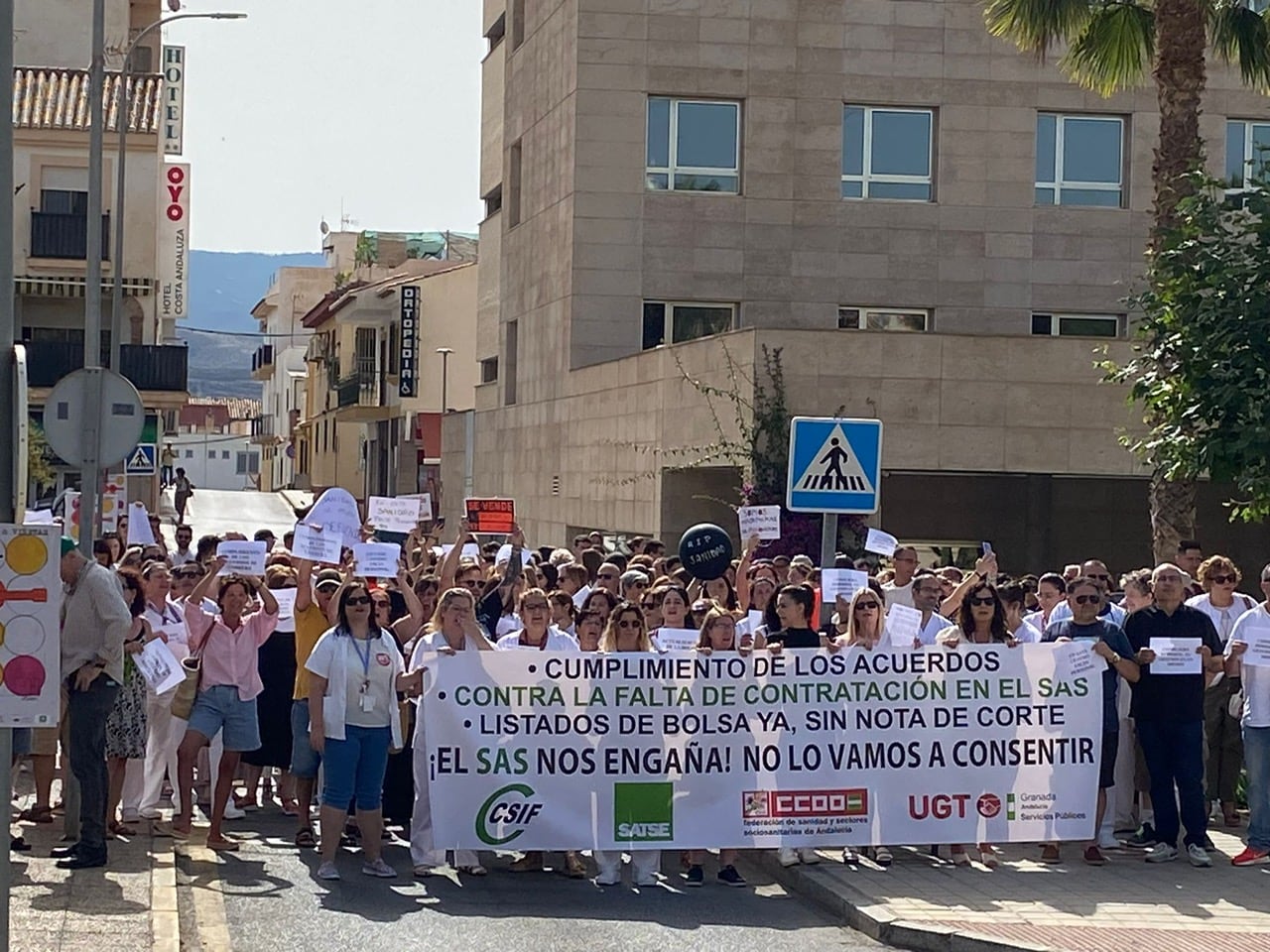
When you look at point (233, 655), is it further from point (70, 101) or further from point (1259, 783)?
point (70, 101)

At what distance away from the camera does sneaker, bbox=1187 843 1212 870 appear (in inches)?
487

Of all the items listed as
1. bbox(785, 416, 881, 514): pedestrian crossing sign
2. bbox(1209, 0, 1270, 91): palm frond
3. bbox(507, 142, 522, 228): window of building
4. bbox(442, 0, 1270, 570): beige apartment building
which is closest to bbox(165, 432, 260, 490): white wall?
bbox(507, 142, 522, 228): window of building

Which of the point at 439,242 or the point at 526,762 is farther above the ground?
the point at 439,242

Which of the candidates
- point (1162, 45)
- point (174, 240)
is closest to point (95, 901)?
point (1162, 45)

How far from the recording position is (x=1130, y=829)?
13773 mm

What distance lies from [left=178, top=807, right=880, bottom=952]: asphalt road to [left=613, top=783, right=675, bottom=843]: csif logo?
1.07 feet

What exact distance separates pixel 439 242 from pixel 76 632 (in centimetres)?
9166

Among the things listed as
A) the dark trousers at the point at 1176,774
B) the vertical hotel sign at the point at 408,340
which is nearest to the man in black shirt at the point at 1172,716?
the dark trousers at the point at 1176,774

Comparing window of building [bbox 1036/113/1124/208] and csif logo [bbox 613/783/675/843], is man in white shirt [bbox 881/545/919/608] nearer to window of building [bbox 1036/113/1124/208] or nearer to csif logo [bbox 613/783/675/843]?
csif logo [bbox 613/783/675/843]

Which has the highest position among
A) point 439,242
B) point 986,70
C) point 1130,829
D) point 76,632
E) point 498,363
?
point 439,242

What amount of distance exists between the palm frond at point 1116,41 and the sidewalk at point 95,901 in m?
15.5

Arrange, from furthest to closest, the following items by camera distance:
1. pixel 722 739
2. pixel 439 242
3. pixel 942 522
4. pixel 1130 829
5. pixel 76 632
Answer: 1. pixel 439 242
2. pixel 942 522
3. pixel 1130 829
4. pixel 722 739
5. pixel 76 632

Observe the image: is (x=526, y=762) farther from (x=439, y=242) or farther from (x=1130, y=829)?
(x=439, y=242)

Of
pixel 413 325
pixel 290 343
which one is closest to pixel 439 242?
pixel 290 343
